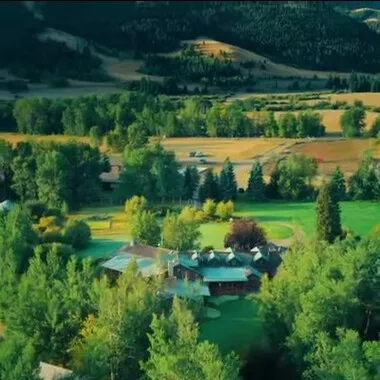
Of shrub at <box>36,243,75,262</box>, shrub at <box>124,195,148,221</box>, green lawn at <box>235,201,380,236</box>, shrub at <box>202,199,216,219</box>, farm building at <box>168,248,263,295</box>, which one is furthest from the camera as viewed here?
shrub at <box>202,199,216,219</box>

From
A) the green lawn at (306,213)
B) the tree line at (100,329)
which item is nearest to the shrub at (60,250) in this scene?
the tree line at (100,329)

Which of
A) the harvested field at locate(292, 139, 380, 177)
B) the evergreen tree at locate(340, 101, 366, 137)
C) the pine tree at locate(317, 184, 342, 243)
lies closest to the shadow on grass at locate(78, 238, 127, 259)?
the pine tree at locate(317, 184, 342, 243)

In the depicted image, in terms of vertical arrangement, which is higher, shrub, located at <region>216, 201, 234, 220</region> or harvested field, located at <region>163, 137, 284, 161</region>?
harvested field, located at <region>163, 137, 284, 161</region>

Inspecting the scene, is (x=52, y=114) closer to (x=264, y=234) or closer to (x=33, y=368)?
(x=264, y=234)

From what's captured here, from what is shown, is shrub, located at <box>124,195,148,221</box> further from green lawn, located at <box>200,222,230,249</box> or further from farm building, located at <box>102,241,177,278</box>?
farm building, located at <box>102,241,177,278</box>

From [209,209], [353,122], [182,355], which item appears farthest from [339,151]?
[182,355]
